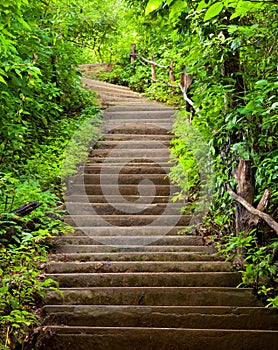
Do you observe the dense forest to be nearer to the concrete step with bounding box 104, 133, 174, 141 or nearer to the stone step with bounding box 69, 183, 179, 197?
the stone step with bounding box 69, 183, 179, 197

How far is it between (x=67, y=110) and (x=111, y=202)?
4.55 metres

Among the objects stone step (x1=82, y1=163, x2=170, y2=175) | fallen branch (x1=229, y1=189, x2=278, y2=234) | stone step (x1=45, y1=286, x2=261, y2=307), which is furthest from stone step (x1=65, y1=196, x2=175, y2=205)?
stone step (x1=45, y1=286, x2=261, y2=307)

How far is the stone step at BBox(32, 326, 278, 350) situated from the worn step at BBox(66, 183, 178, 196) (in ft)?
11.2

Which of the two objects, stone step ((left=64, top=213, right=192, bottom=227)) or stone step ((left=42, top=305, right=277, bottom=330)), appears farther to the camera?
stone step ((left=64, top=213, right=192, bottom=227))

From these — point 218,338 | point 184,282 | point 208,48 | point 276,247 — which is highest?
point 208,48

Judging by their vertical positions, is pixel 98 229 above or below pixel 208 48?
below

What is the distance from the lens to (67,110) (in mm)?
9898

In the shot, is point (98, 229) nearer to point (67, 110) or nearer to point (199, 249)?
point (199, 249)

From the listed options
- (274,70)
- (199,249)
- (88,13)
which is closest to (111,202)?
(199,249)

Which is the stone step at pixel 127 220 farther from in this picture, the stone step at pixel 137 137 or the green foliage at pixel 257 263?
the stone step at pixel 137 137

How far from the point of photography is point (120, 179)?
22.2 ft

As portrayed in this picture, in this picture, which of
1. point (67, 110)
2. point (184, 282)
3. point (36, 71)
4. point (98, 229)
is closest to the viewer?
point (184, 282)

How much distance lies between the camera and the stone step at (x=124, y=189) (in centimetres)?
634

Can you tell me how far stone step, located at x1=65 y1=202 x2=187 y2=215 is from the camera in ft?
18.7
